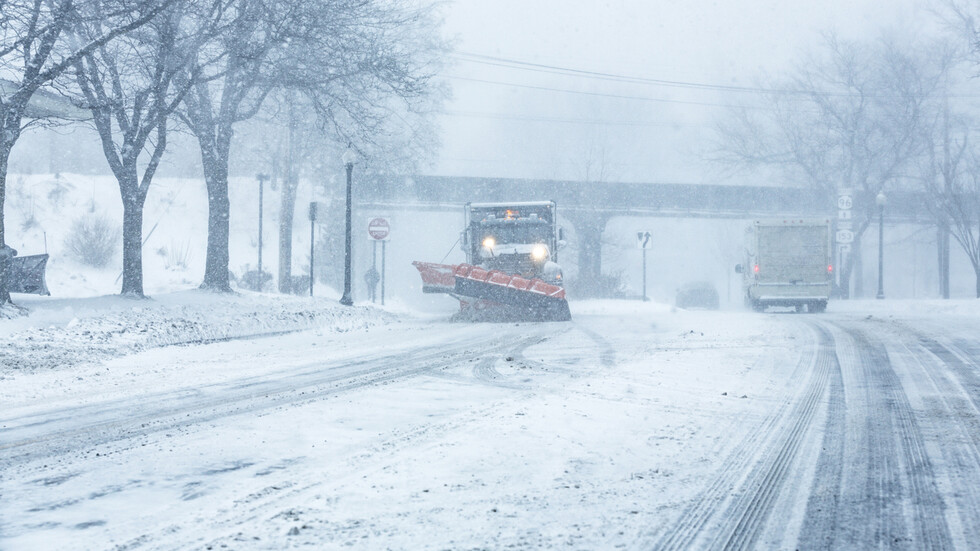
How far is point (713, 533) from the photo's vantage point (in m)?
3.65

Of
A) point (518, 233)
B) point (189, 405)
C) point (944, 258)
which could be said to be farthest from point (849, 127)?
point (189, 405)

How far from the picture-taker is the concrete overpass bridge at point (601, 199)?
44.2 m

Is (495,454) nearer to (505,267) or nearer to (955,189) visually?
(505,267)

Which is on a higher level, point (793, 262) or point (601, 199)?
point (601, 199)

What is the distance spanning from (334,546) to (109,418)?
3746mm

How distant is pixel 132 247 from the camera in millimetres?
17531

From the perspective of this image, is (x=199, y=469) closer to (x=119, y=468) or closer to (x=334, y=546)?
(x=119, y=468)

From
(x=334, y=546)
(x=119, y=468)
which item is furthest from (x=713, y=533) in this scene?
(x=119, y=468)

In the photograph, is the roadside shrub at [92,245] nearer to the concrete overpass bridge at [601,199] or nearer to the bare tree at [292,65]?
the bare tree at [292,65]

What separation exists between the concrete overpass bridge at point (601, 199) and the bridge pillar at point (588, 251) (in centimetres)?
5

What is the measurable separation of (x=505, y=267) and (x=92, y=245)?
1602 cm

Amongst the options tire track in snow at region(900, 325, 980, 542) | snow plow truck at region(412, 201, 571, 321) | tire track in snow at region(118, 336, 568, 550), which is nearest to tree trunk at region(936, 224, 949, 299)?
A: snow plow truck at region(412, 201, 571, 321)

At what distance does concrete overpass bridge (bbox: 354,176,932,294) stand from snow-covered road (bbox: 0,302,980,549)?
30192mm

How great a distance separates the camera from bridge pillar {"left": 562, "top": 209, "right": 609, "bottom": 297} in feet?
124
